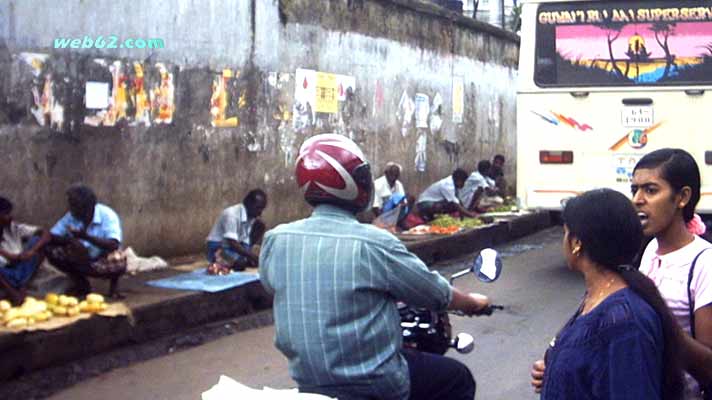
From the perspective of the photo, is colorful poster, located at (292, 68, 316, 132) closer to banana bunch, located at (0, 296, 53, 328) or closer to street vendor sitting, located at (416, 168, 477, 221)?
street vendor sitting, located at (416, 168, 477, 221)

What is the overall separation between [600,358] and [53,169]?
8.23 metres

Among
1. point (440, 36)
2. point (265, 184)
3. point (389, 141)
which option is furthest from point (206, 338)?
point (440, 36)

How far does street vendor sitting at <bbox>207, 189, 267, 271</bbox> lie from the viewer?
10.7 metres

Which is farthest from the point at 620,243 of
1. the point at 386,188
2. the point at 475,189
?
the point at 475,189

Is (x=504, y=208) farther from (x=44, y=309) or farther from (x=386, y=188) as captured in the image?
(x=44, y=309)

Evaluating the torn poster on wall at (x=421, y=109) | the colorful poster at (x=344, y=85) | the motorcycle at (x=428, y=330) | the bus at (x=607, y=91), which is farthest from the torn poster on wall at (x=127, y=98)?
the motorcycle at (x=428, y=330)

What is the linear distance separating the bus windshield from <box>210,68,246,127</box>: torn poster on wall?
138 inches

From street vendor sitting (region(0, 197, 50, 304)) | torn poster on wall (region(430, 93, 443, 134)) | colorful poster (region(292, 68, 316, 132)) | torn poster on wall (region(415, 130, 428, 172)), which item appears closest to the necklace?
street vendor sitting (region(0, 197, 50, 304))

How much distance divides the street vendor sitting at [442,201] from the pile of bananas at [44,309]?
27.0 ft

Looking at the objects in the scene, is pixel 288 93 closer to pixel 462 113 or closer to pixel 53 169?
pixel 53 169

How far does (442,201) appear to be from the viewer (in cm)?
1623

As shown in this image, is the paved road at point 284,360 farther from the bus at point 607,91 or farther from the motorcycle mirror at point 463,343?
the motorcycle mirror at point 463,343

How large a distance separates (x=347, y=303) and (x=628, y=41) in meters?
8.98

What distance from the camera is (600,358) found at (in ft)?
8.84
